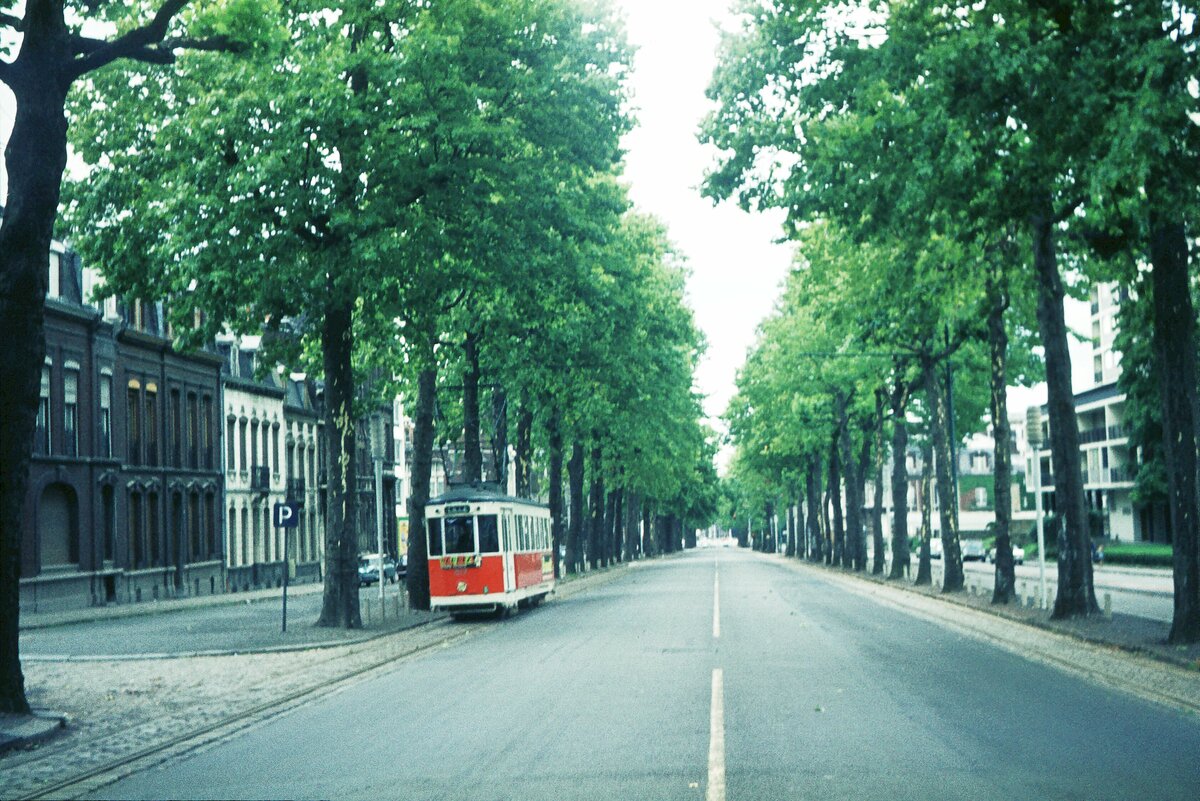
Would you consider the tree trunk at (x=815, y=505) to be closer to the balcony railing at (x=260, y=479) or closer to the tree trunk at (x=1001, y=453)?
the balcony railing at (x=260, y=479)

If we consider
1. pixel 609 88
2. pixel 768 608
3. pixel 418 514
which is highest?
pixel 609 88

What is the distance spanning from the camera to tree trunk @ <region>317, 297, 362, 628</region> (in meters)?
29.6

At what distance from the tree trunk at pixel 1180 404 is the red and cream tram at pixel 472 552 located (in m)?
17.6

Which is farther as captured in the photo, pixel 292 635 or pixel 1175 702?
pixel 292 635

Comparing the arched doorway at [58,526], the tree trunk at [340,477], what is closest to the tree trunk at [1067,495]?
the tree trunk at [340,477]

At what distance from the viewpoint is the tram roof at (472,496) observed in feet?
118

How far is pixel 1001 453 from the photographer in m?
33.9

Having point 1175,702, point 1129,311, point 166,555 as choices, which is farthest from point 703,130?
point 166,555

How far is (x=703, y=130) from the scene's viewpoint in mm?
22953

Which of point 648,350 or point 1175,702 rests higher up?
point 648,350

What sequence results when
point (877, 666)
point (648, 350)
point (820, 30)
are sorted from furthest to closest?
point (648, 350) < point (820, 30) < point (877, 666)

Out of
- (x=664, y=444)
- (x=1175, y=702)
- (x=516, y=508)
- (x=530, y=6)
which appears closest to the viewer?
(x=1175, y=702)

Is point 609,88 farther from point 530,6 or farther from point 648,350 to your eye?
point 648,350

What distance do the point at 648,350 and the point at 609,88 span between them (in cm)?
2229
